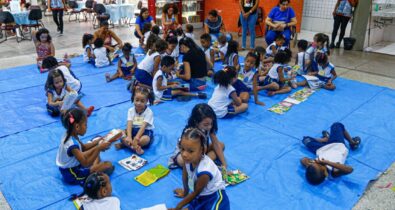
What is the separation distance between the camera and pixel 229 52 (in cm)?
603

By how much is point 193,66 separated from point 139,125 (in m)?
2.01

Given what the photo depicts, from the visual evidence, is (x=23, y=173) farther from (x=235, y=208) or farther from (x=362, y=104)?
(x=362, y=104)

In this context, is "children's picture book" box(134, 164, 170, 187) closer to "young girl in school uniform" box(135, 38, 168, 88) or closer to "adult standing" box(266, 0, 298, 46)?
"young girl in school uniform" box(135, 38, 168, 88)

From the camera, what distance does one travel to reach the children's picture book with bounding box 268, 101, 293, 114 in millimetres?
4822

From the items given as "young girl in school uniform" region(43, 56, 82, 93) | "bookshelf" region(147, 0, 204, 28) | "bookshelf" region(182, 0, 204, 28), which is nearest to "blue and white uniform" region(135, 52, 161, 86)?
"young girl in school uniform" region(43, 56, 82, 93)

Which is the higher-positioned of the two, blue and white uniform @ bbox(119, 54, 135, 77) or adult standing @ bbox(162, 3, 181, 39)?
adult standing @ bbox(162, 3, 181, 39)

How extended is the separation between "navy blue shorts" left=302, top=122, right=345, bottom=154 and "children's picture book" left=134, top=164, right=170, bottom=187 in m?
1.61

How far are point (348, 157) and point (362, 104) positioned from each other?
6.00 feet

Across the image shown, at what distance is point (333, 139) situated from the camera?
3.49 metres

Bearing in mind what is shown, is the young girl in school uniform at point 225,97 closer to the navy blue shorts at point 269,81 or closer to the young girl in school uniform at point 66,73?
the navy blue shorts at point 269,81

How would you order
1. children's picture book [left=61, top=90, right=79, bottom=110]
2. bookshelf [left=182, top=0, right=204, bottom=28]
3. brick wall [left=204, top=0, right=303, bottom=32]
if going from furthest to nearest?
1. bookshelf [left=182, top=0, right=204, bottom=28]
2. brick wall [left=204, top=0, right=303, bottom=32]
3. children's picture book [left=61, top=90, right=79, bottom=110]

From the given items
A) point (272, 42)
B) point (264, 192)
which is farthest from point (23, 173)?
point (272, 42)

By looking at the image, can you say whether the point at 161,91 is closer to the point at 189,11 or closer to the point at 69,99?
the point at 69,99

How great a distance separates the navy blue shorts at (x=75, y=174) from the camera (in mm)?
3092
